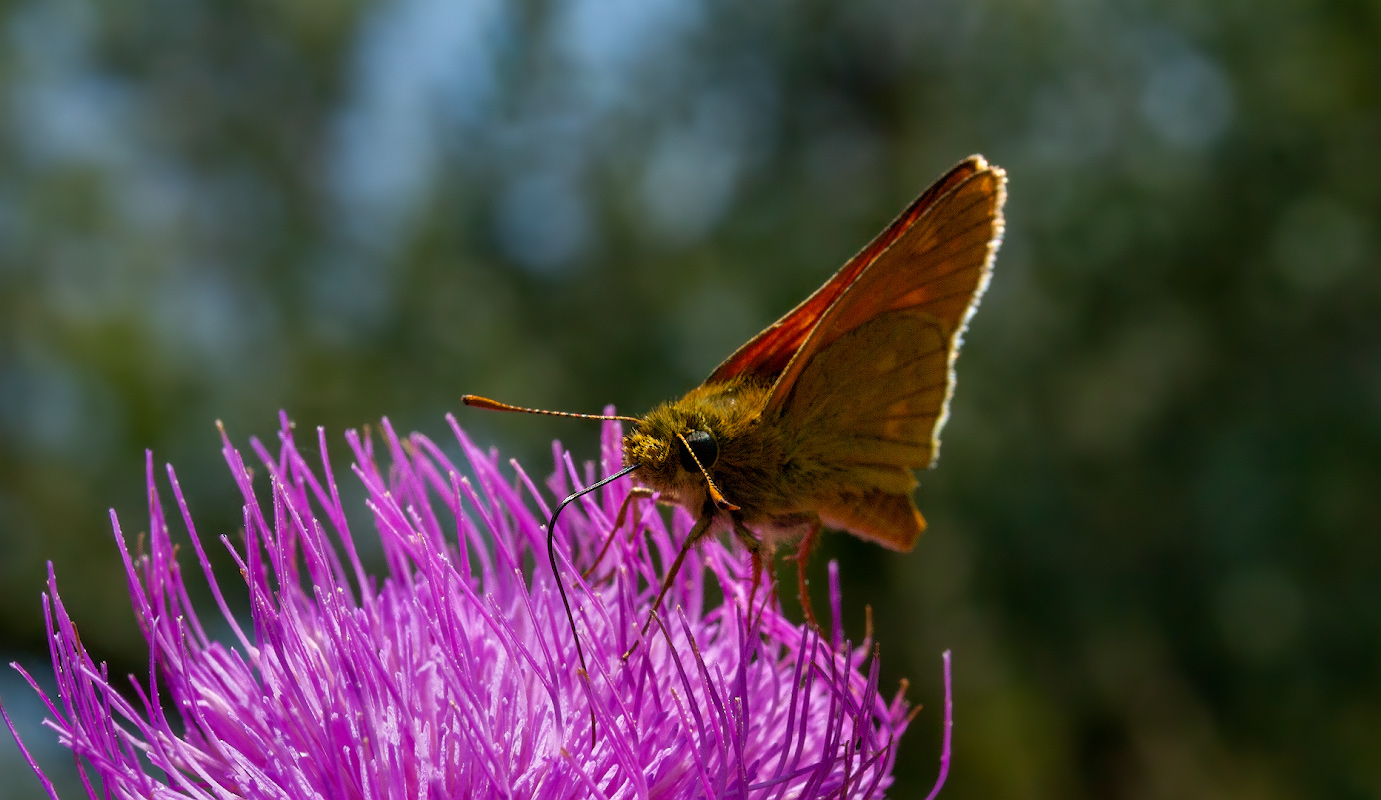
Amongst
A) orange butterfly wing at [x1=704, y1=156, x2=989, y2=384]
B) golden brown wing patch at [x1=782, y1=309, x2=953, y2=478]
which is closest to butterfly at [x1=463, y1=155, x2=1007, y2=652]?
golden brown wing patch at [x1=782, y1=309, x2=953, y2=478]

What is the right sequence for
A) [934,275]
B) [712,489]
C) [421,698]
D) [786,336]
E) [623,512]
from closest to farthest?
[421,698], [712,489], [934,275], [623,512], [786,336]

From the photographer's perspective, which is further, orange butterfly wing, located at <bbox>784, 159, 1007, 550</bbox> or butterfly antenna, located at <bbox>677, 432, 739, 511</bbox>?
orange butterfly wing, located at <bbox>784, 159, 1007, 550</bbox>

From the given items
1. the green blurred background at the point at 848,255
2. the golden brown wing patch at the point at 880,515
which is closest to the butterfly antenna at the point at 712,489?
the golden brown wing patch at the point at 880,515

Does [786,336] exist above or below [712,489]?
above

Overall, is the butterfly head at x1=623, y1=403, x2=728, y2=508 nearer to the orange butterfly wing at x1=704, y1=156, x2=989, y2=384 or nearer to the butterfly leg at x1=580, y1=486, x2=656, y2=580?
the butterfly leg at x1=580, y1=486, x2=656, y2=580

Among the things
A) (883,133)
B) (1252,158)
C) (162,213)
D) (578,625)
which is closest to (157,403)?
(162,213)

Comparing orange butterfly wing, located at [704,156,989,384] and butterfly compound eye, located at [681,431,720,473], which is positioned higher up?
orange butterfly wing, located at [704,156,989,384]

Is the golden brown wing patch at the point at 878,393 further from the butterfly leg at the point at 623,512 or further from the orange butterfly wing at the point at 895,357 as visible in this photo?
the butterfly leg at the point at 623,512

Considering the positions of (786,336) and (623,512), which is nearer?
(623,512)

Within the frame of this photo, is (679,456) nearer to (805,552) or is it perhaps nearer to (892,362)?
(805,552)

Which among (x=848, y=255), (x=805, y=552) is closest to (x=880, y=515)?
(x=805, y=552)
